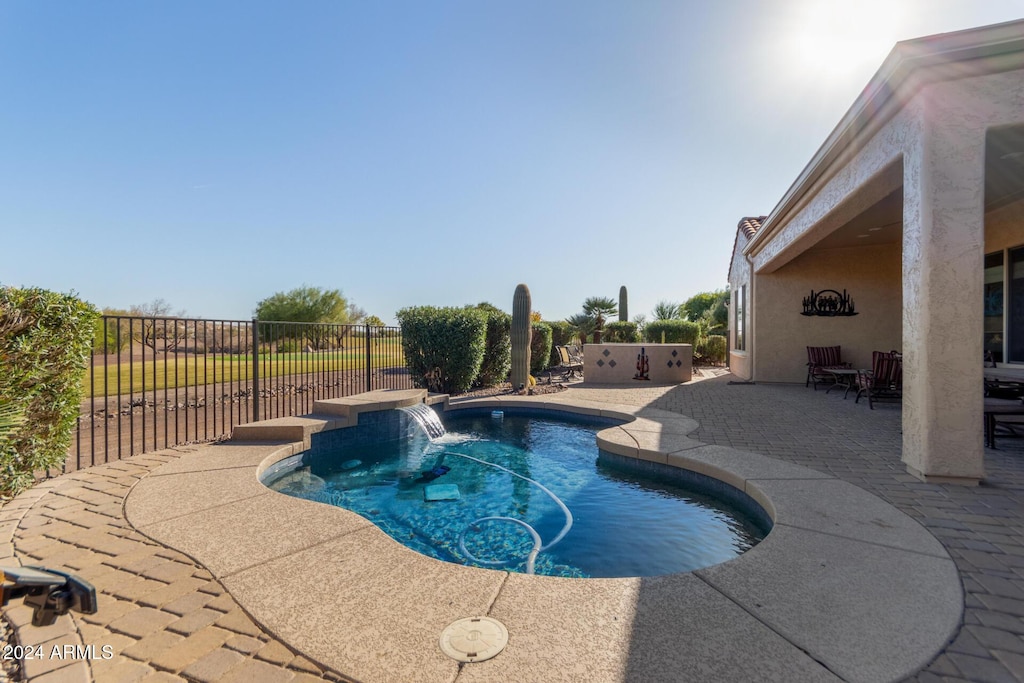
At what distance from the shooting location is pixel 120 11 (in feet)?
23.4

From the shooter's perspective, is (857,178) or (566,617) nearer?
(566,617)

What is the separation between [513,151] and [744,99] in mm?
5377

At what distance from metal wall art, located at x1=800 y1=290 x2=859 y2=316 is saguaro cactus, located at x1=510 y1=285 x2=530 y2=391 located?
24.3 ft

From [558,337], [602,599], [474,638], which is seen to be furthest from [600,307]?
[474,638]

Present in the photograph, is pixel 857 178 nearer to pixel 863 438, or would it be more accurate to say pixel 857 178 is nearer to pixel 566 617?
pixel 863 438

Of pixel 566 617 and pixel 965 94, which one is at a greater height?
pixel 965 94

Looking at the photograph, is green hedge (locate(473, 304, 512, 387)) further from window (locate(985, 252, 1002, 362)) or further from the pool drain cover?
window (locate(985, 252, 1002, 362))

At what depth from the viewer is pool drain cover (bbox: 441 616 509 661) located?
1.66 metres

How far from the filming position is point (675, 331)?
60.6ft

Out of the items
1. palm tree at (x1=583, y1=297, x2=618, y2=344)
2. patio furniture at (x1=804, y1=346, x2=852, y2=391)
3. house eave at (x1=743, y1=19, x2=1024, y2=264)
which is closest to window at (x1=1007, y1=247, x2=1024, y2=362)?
patio furniture at (x1=804, y1=346, x2=852, y2=391)

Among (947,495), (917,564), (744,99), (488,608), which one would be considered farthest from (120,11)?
(947,495)

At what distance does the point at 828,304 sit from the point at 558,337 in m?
9.58

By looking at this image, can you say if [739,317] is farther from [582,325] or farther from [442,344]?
[442,344]

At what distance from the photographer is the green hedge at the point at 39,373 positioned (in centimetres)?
319
